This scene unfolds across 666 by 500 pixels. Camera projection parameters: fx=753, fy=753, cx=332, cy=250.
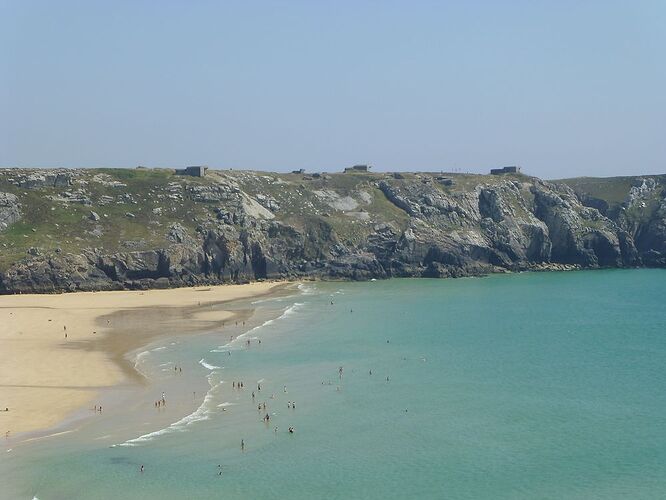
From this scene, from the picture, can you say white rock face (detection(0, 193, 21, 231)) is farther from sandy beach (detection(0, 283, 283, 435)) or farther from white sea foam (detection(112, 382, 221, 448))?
white sea foam (detection(112, 382, 221, 448))

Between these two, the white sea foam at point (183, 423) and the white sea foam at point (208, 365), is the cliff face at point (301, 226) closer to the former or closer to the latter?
the white sea foam at point (208, 365)

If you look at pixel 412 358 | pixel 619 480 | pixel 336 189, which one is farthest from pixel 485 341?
pixel 336 189

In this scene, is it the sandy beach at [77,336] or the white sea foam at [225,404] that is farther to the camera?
the sandy beach at [77,336]

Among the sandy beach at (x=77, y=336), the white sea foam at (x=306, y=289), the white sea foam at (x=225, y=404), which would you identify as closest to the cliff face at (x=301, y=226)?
the sandy beach at (x=77, y=336)

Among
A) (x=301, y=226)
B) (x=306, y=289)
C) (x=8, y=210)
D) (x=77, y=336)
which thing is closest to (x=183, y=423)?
(x=77, y=336)

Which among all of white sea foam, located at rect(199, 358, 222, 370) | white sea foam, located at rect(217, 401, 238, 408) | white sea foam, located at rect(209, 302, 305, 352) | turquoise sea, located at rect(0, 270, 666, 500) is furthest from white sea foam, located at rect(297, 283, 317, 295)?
white sea foam, located at rect(217, 401, 238, 408)

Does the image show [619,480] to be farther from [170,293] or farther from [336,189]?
[336,189]

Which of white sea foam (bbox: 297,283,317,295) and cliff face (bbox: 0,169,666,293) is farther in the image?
cliff face (bbox: 0,169,666,293)
